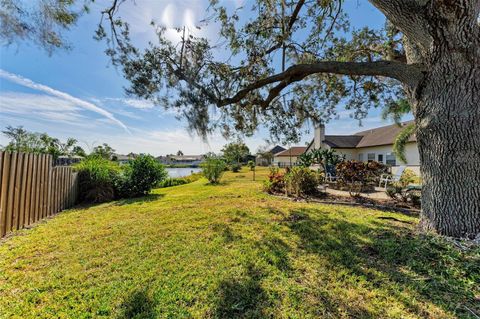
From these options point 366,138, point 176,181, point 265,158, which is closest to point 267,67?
point 176,181

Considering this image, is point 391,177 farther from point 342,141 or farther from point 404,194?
point 342,141

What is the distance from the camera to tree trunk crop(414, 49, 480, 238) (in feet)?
10.9

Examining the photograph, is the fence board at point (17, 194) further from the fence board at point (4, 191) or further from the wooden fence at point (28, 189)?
the fence board at point (4, 191)

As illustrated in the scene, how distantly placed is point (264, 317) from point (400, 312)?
53.7 inches

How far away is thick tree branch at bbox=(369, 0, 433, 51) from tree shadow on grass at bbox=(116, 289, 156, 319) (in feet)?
17.2

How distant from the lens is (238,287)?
8.23ft

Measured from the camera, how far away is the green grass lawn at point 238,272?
2.19 metres

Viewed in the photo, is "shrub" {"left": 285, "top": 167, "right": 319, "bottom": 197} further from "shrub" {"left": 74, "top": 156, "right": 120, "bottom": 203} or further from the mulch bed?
"shrub" {"left": 74, "top": 156, "right": 120, "bottom": 203}

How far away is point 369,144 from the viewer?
2186 centimetres

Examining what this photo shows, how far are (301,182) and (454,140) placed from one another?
5.01 m

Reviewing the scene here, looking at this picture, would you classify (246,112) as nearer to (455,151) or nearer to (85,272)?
(455,151)

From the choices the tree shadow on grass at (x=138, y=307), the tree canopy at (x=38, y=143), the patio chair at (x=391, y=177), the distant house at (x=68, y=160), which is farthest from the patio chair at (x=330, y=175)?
the distant house at (x=68, y=160)

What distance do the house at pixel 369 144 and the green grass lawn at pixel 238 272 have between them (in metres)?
16.9

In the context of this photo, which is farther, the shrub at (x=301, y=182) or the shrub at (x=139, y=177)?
the shrub at (x=139, y=177)
